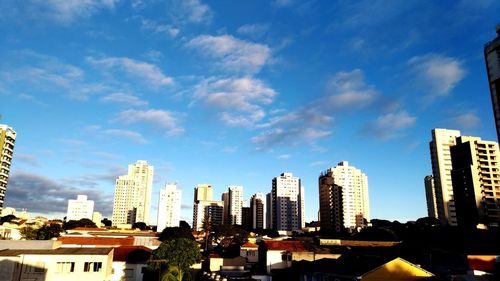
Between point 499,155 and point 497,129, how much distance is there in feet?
176

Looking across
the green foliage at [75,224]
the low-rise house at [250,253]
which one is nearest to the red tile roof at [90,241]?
the low-rise house at [250,253]

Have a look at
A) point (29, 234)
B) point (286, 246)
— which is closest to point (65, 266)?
point (286, 246)

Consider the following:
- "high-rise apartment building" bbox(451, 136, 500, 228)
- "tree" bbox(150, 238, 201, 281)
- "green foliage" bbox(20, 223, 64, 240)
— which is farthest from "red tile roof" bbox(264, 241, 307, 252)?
"high-rise apartment building" bbox(451, 136, 500, 228)

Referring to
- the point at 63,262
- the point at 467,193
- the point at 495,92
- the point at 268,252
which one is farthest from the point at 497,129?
the point at 63,262

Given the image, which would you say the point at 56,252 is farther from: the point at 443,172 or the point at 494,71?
the point at 443,172

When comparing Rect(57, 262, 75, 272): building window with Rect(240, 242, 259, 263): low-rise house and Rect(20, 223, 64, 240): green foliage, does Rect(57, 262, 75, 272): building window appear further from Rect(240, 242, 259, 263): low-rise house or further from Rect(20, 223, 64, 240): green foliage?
Rect(20, 223, 64, 240): green foliage

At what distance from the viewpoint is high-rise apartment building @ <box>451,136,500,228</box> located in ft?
392

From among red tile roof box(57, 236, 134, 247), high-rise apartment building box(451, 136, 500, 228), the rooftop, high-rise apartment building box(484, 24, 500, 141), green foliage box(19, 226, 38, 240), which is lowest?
the rooftop

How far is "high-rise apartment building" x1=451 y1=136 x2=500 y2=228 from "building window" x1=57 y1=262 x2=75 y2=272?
11312 centimetres

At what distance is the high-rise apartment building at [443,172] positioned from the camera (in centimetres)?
14725

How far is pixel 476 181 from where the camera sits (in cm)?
12231

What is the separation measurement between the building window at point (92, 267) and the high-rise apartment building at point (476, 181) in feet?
361

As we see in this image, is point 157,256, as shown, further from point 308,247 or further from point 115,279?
point 308,247

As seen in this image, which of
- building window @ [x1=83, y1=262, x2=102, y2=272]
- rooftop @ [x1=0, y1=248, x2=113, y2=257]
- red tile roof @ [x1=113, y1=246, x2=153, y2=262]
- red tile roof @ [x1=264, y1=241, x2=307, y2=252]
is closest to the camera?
rooftop @ [x1=0, y1=248, x2=113, y2=257]
